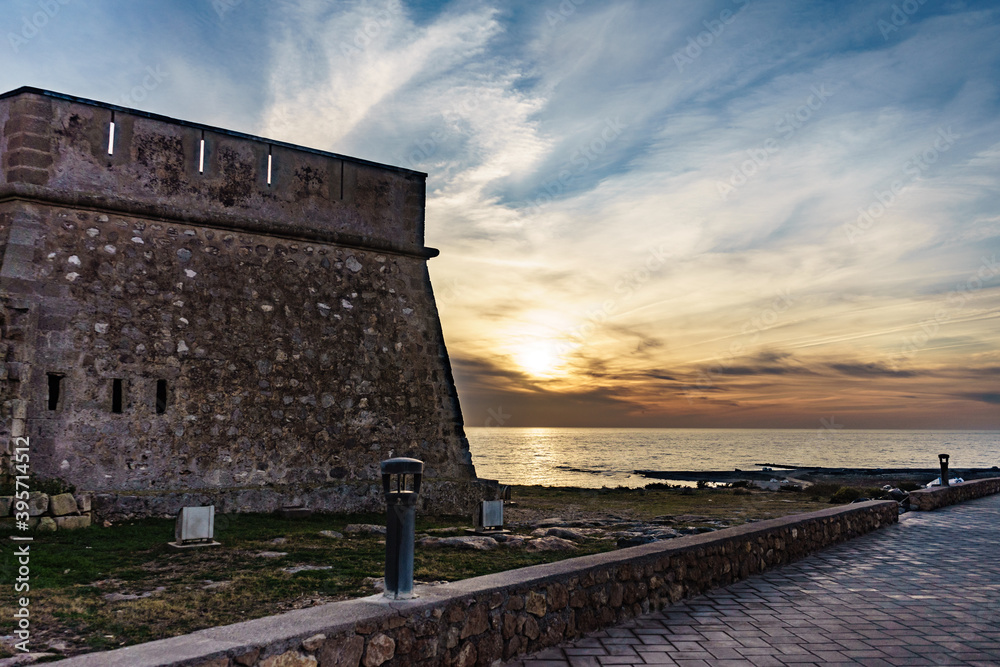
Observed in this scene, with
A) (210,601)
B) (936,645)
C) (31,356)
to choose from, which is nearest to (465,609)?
(210,601)

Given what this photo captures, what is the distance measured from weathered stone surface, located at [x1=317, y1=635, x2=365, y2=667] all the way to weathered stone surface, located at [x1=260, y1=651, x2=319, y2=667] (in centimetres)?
5

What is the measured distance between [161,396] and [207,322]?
1.45 metres

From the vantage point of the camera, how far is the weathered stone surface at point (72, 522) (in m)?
8.62

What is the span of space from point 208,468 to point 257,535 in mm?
2157

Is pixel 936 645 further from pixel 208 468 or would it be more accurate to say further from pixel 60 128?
pixel 60 128

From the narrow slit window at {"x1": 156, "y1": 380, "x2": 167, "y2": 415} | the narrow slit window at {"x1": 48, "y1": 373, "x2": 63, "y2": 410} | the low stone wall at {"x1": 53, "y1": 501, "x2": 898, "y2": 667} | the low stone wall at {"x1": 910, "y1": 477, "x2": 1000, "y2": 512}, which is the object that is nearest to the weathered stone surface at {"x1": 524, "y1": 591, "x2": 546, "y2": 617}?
the low stone wall at {"x1": 53, "y1": 501, "x2": 898, "y2": 667}

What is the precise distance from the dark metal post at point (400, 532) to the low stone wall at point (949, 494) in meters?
16.1

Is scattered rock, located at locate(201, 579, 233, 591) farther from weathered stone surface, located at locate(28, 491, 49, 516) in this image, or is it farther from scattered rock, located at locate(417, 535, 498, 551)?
weathered stone surface, located at locate(28, 491, 49, 516)

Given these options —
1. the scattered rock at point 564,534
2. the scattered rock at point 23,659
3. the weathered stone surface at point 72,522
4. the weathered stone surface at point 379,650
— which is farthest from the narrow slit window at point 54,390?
the weathered stone surface at point 379,650

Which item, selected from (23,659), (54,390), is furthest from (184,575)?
(54,390)

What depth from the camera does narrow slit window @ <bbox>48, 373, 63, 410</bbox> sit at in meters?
9.52

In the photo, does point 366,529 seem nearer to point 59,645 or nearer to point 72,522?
point 72,522

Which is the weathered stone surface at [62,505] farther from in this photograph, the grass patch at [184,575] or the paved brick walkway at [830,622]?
A: the paved brick walkway at [830,622]

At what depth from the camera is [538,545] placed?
858 centimetres
